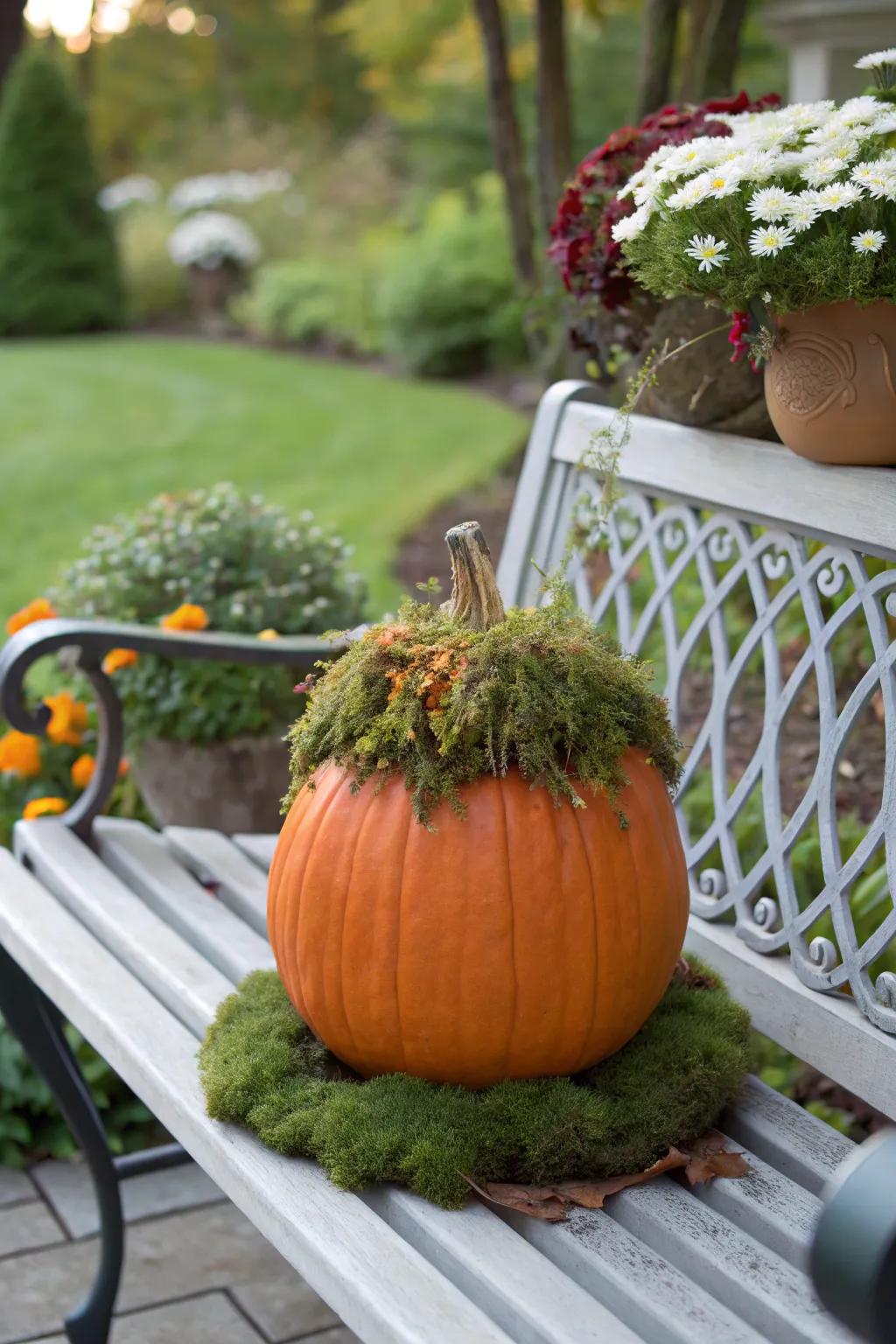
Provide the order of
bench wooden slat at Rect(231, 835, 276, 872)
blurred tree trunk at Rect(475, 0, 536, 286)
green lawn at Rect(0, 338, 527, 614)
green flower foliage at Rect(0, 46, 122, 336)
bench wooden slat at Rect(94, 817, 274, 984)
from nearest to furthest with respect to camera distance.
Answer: bench wooden slat at Rect(94, 817, 274, 984), bench wooden slat at Rect(231, 835, 276, 872), blurred tree trunk at Rect(475, 0, 536, 286), green lawn at Rect(0, 338, 527, 614), green flower foliage at Rect(0, 46, 122, 336)

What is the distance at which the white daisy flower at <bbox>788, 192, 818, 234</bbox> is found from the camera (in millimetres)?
1619

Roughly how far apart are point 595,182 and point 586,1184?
1.52 meters

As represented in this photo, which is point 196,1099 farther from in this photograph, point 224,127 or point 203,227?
point 224,127

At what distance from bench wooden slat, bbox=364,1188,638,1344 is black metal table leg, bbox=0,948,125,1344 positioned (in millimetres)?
928

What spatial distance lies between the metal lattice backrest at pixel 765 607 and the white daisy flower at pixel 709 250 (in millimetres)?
331

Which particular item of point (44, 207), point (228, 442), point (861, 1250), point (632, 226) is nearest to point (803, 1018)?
point (861, 1250)

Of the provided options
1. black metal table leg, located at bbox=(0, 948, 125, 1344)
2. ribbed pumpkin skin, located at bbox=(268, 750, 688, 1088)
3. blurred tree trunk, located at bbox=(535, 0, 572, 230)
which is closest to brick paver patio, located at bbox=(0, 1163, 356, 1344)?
black metal table leg, located at bbox=(0, 948, 125, 1344)

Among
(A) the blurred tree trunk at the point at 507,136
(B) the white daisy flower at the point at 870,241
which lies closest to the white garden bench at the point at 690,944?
(B) the white daisy flower at the point at 870,241

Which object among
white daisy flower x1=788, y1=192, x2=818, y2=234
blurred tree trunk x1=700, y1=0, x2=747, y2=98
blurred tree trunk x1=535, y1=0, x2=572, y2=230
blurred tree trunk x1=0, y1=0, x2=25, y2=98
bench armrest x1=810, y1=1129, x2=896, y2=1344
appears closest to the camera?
bench armrest x1=810, y1=1129, x2=896, y2=1344

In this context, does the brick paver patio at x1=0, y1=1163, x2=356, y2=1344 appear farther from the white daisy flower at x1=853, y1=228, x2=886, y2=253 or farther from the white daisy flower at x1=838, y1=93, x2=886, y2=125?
the white daisy flower at x1=838, y1=93, x2=886, y2=125

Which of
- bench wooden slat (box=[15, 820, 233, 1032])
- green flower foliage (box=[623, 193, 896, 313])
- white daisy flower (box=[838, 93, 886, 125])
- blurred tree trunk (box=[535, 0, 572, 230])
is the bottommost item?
bench wooden slat (box=[15, 820, 233, 1032])

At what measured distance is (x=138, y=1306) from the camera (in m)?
2.47

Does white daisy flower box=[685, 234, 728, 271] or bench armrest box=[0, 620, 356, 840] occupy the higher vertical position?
white daisy flower box=[685, 234, 728, 271]

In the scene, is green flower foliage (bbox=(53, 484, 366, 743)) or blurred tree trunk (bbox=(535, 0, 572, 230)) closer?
green flower foliage (bbox=(53, 484, 366, 743))
